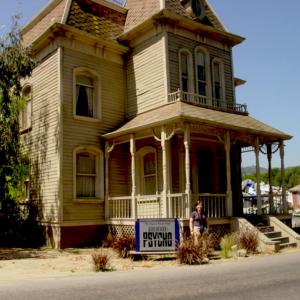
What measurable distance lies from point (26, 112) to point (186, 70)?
26.1 feet

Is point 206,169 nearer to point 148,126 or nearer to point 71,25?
point 148,126

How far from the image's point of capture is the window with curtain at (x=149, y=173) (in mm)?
18797

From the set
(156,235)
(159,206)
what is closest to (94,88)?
(159,206)

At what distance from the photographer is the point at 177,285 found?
8.70 metres

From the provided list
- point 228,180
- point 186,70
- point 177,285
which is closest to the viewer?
point 177,285

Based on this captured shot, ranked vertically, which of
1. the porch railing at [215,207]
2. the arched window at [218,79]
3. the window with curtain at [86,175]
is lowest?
the porch railing at [215,207]

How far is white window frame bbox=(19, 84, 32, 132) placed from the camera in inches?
795

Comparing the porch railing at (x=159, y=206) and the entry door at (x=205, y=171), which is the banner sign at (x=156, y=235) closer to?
the porch railing at (x=159, y=206)

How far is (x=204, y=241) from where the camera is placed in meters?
12.5

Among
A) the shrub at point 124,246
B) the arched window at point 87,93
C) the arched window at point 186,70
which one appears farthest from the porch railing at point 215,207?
the arched window at point 87,93

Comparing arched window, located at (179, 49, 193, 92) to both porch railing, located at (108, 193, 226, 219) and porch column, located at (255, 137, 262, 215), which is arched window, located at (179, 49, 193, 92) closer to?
porch column, located at (255, 137, 262, 215)

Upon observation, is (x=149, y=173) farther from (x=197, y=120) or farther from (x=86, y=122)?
(x=197, y=120)

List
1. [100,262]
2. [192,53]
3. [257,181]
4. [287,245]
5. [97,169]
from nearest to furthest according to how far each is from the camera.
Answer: [100,262]
[287,245]
[257,181]
[97,169]
[192,53]

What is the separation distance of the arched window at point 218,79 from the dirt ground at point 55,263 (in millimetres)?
8297
